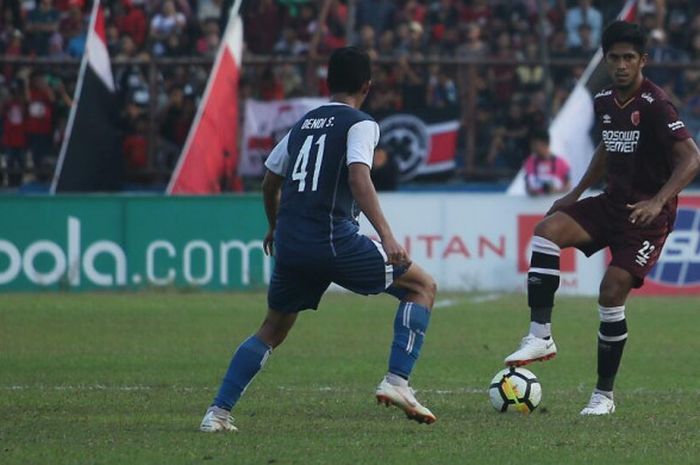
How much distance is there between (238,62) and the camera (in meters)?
22.7

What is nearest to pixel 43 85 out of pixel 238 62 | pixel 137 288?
pixel 238 62

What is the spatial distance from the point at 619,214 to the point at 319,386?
8.59 ft

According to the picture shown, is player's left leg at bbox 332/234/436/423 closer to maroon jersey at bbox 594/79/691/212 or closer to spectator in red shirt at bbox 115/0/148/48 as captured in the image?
maroon jersey at bbox 594/79/691/212

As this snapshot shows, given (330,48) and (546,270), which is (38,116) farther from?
(546,270)

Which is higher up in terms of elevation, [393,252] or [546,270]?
[393,252]

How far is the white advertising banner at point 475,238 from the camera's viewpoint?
66.0ft

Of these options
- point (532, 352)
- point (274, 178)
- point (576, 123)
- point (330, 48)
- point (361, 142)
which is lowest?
point (576, 123)

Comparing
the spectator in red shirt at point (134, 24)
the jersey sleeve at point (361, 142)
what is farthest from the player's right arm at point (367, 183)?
the spectator in red shirt at point (134, 24)

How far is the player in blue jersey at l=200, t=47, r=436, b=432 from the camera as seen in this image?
8.14m

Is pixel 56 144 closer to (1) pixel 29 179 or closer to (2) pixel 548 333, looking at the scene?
(1) pixel 29 179

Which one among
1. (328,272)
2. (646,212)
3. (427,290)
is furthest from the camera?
(646,212)

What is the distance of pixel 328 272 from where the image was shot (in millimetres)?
8234

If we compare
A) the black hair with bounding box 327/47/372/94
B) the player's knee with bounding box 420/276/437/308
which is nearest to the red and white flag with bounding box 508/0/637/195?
the player's knee with bounding box 420/276/437/308

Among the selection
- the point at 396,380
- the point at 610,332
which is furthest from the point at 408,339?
the point at 610,332
